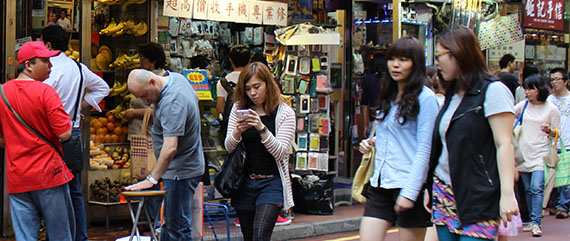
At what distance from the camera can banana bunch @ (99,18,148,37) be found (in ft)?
32.0

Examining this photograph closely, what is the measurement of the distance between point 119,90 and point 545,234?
18.7 ft

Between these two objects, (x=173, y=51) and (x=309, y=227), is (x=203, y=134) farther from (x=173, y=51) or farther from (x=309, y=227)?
(x=309, y=227)

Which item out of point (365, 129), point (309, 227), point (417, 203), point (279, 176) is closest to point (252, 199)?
point (279, 176)

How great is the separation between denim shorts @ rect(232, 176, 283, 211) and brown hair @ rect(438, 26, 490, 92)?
1.98 m

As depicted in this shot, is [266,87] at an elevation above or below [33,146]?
above

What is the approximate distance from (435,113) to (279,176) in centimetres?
159

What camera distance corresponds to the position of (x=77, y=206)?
7352 millimetres

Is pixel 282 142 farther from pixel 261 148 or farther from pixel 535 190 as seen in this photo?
pixel 535 190

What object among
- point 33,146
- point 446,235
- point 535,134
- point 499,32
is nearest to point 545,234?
point 535,134

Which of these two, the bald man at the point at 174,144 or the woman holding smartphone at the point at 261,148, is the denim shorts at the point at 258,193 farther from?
the bald man at the point at 174,144

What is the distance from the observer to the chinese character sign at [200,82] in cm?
995

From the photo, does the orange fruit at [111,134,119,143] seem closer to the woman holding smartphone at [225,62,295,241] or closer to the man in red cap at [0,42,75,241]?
the man in red cap at [0,42,75,241]

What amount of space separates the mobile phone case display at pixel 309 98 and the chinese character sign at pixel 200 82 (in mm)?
960

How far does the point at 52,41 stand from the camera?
7531mm
